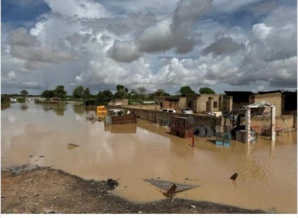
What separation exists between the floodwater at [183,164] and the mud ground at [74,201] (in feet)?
2.21

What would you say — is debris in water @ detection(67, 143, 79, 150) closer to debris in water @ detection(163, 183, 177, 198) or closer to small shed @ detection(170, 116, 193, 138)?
small shed @ detection(170, 116, 193, 138)

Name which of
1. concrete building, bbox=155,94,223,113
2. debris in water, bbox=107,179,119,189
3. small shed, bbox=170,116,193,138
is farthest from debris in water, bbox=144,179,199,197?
concrete building, bbox=155,94,223,113

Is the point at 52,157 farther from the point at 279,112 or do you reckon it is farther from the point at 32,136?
the point at 279,112

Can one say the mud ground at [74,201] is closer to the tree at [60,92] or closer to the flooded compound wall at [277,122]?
the flooded compound wall at [277,122]

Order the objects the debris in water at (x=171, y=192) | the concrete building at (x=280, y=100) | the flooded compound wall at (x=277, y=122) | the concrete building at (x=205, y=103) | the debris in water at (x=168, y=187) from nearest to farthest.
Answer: the debris in water at (x=171, y=192) < the debris in water at (x=168, y=187) < the flooded compound wall at (x=277, y=122) < the concrete building at (x=280, y=100) < the concrete building at (x=205, y=103)

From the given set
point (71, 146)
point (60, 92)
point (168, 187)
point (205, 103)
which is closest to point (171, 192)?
point (168, 187)

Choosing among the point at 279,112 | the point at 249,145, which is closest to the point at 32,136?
the point at 249,145

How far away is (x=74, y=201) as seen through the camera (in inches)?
331

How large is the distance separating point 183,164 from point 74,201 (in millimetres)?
6407

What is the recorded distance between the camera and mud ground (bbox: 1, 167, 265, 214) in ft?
25.3

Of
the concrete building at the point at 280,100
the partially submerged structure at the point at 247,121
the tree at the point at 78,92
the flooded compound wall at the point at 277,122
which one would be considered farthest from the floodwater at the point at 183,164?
the tree at the point at 78,92

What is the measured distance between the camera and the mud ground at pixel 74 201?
772 cm

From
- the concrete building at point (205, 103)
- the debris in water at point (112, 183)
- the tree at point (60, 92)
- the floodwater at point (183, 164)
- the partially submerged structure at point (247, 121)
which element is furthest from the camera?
the tree at point (60, 92)

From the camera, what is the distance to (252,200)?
903cm
